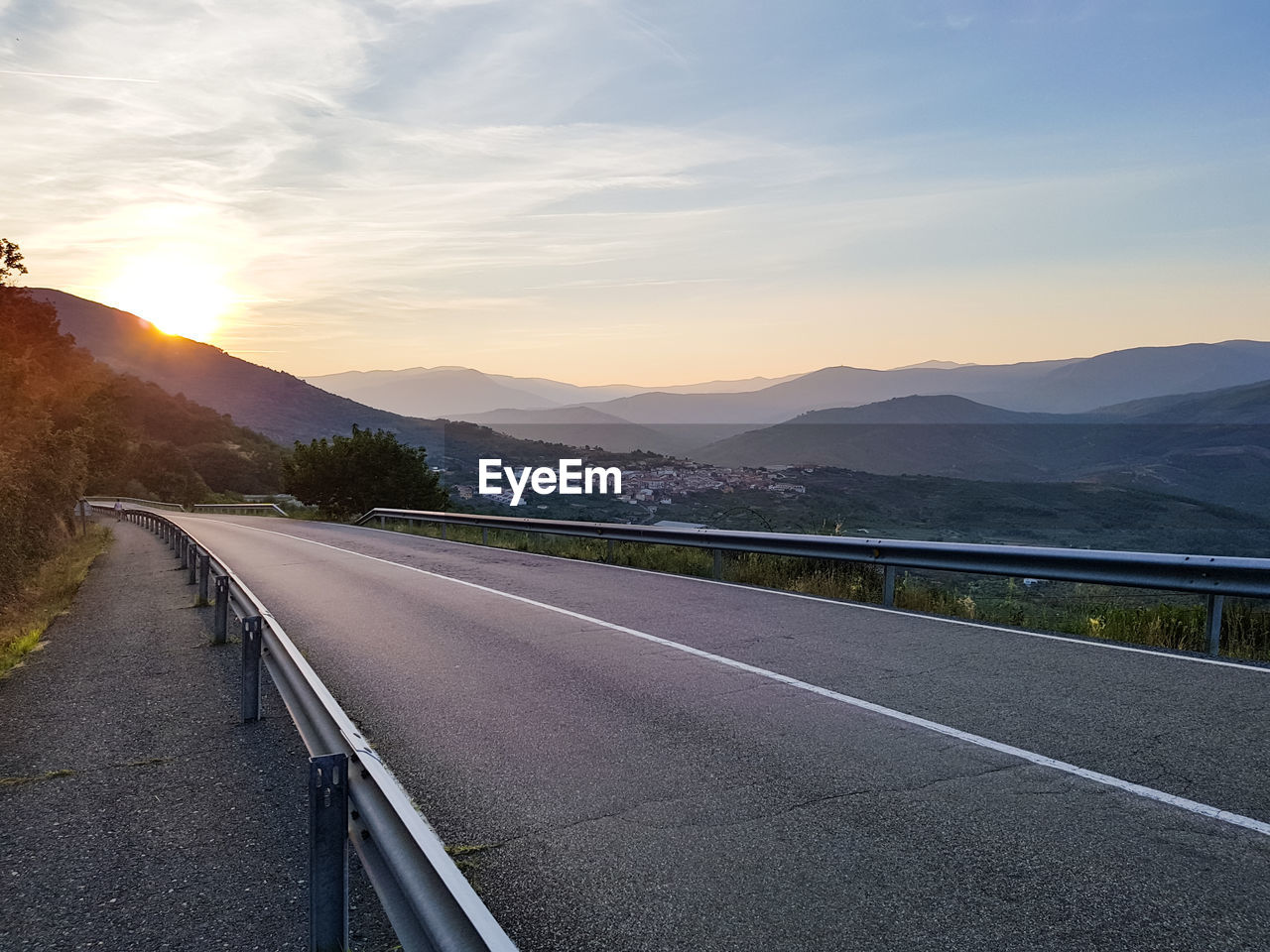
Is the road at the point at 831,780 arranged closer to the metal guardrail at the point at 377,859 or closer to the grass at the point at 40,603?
the metal guardrail at the point at 377,859

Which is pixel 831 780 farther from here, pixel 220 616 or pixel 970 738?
pixel 220 616

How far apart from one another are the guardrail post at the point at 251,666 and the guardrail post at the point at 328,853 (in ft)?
13.0

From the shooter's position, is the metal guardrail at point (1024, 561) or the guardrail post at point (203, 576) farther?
the guardrail post at point (203, 576)

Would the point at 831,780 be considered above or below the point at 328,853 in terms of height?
below

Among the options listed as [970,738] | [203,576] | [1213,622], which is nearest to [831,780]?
[970,738]

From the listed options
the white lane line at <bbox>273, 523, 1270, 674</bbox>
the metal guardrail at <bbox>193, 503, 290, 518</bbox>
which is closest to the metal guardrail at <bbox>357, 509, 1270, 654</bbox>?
the white lane line at <bbox>273, 523, 1270, 674</bbox>

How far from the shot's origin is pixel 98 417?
196 feet

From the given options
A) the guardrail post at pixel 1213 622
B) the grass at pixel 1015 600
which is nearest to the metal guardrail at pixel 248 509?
the grass at pixel 1015 600

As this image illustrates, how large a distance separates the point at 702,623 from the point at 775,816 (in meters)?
5.69

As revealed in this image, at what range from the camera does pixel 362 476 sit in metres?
56.1

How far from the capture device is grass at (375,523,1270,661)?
9.02 meters

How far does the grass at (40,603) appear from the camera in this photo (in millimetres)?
11375

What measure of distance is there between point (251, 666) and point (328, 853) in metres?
4.18

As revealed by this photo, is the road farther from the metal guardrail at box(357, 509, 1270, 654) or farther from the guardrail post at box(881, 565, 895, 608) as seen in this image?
the guardrail post at box(881, 565, 895, 608)
